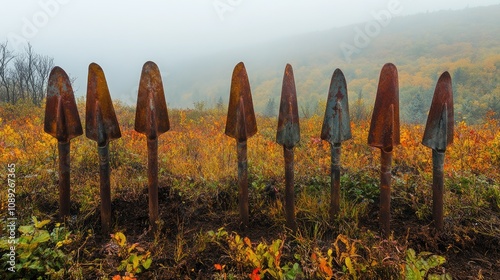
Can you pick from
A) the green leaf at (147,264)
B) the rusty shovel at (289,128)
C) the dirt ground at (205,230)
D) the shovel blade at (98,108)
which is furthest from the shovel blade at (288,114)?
the shovel blade at (98,108)

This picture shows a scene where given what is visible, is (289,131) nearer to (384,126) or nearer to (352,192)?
(384,126)

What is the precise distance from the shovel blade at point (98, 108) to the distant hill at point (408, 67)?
9.28 metres

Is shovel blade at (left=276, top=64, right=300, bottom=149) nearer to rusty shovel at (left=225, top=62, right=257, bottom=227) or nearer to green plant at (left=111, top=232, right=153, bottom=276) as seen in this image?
rusty shovel at (left=225, top=62, right=257, bottom=227)

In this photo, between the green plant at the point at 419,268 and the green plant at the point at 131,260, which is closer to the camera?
the green plant at the point at 419,268

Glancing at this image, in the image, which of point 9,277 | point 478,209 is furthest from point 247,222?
point 478,209

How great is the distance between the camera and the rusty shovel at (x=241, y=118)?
2.83 meters

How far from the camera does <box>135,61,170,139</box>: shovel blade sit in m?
2.73

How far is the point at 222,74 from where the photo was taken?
356 feet

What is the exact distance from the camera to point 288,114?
112 inches

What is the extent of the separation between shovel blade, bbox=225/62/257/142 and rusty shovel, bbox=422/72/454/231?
1691mm

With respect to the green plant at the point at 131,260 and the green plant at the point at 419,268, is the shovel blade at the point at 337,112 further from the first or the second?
the green plant at the point at 131,260

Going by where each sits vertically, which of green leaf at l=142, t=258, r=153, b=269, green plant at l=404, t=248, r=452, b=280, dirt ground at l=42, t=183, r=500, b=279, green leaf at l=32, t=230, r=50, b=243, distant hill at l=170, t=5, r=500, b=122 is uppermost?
distant hill at l=170, t=5, r=500, b=122

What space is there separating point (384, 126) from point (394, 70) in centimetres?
50

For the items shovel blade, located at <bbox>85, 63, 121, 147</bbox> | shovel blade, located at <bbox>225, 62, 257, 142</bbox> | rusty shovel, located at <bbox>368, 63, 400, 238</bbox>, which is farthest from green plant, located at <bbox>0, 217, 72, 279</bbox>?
rusty shovel, located at <bbox>368, 63, 400, 238</bbox>
